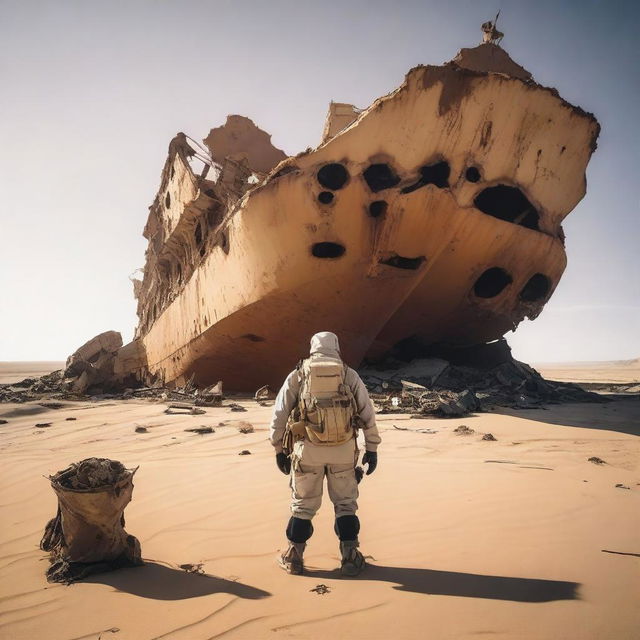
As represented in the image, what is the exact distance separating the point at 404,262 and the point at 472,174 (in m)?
2.14

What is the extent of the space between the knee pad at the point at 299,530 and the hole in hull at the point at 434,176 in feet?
22.3

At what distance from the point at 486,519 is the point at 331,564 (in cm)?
106

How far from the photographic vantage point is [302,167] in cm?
Answer: 787

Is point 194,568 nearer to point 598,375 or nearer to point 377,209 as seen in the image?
point 377,209

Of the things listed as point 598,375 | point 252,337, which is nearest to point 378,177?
point 252,337

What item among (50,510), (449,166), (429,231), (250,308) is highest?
(449,166)

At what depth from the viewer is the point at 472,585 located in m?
1.80

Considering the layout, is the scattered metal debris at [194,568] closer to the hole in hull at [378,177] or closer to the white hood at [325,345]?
the white hood at [325,345]

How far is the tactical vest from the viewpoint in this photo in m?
2.16

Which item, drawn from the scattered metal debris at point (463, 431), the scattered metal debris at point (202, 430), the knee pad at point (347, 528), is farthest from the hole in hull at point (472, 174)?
the knee pad at point (347, 528)

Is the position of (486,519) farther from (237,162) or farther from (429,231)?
(237,162)

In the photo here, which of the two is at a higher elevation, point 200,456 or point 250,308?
point 250,308

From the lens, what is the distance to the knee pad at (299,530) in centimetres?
207

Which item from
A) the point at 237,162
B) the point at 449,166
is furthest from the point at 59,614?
the point at 237,162
